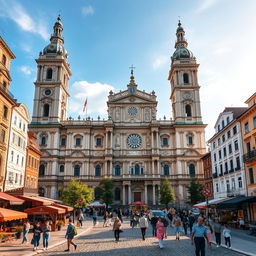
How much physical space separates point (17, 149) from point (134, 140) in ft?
110

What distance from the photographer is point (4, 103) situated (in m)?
28.9

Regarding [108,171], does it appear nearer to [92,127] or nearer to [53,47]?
[92,127]

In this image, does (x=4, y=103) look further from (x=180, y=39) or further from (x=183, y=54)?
(x=180, y=39)

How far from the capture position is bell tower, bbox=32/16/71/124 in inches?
2447

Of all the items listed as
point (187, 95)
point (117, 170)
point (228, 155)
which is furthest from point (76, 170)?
point (228, 155)

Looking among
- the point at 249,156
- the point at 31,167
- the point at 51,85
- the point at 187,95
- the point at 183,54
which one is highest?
the point at 183,54

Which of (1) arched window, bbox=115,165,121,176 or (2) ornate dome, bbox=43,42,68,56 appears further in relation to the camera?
(2) ornate dome, bbox=43,42,68,56

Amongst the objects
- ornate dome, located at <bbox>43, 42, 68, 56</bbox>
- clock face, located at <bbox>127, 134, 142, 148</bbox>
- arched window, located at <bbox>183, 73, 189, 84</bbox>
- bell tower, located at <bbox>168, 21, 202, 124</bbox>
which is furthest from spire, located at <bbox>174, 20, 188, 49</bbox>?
ornate dome, located at <bbox>43, 42, 68, 56</bbox>

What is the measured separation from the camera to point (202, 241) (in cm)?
1095

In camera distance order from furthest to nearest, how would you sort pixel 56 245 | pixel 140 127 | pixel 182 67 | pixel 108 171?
pixel 182 67 < pixel 140 127 < pixel 108 171 < pixel 56 245

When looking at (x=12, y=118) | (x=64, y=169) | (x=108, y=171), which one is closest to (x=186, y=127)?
(x=108, y=171)

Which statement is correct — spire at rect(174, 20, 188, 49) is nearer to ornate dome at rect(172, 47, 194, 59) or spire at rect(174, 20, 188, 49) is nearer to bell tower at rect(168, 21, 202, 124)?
bell tower at rect(168, 21, 202, 124)

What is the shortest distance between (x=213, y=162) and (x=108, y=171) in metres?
23.6

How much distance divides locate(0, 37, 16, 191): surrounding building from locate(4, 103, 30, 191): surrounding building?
0.98 metres
